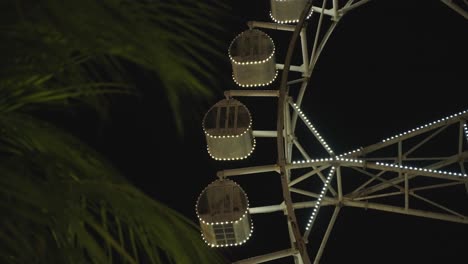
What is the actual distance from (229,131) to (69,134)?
6190 mm

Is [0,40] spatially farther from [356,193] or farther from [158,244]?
[356,193]

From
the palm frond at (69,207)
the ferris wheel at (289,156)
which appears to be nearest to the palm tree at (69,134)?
the palm frond at (69,207)

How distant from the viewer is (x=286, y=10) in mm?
8195

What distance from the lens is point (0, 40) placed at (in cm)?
163

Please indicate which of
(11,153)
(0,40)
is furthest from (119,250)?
(0,40)

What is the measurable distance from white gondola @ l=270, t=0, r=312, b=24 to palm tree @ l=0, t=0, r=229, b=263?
6.49 m

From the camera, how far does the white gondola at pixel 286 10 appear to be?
26.9ft

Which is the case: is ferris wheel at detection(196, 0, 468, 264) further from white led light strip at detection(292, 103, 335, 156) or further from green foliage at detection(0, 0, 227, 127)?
green foliage at detection(0, 0, 227, 127)

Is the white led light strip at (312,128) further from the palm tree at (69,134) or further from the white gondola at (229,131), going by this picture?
the palm tree at (69,134)

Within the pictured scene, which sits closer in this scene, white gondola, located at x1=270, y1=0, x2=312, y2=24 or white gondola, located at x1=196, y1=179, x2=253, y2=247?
white gondola, located at x1=196, y1=179, x2=253, y2=247

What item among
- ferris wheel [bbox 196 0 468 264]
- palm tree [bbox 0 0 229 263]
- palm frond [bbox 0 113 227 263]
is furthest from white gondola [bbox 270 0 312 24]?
palm frond [bbox 0 113 227 263]

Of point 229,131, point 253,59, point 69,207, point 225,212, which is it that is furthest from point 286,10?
point 69,207

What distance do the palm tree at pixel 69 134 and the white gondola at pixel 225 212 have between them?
550cm

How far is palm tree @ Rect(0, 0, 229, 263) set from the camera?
1.56 m
